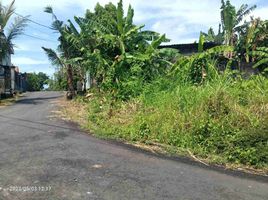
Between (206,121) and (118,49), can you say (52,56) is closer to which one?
(118,49)

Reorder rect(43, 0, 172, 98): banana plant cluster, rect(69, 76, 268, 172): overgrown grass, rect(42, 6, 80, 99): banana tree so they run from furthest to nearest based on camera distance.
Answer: rect(42, 6, 80, 99): banana tree, rect(43, 0, 172, 98): banana plant cluster, rect(69, 76, 268, 172): overgrown grass

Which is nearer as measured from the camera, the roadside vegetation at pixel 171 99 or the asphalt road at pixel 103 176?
the asphalt road at pixel 103 176

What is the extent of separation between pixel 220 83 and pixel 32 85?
4665 cm

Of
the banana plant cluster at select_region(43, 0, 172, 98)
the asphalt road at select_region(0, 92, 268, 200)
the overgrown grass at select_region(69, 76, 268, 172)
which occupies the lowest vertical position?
the asphalt road at select_region(0, 92, 268, 200)

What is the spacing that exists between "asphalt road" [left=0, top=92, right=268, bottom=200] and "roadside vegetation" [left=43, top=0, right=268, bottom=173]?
1.12 metres

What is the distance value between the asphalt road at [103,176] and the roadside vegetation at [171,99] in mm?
1115

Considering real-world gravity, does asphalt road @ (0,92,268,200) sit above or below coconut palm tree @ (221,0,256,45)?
below

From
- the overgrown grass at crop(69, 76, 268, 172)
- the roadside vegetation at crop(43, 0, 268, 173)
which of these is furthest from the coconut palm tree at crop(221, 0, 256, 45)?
the overgrown grass at crop(69, 76, 268, 172)

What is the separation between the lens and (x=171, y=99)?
10562mm

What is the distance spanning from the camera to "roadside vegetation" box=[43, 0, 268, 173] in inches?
328

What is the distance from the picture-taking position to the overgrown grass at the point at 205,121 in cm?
809

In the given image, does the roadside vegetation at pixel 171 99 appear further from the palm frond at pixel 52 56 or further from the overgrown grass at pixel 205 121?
the palm frond at pixel 52 56

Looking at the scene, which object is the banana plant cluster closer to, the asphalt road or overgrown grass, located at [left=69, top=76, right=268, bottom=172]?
overgrown grass, located at [left=69, top=76, right=268, bottom=172]

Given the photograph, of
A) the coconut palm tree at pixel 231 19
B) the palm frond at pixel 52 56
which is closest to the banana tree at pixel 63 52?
the palm frond at pixel 52 56
